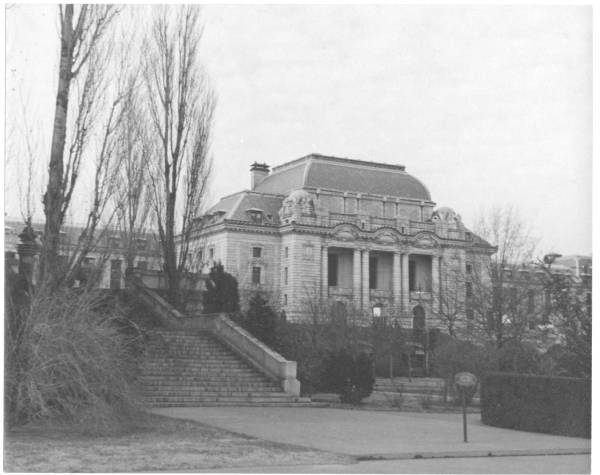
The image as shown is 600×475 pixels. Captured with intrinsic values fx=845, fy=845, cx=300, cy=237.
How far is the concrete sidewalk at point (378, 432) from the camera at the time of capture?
13.4 m

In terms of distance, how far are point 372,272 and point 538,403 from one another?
71726 millimetres

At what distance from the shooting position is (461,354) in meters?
24.0

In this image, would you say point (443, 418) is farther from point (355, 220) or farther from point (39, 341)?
point (355, 220)

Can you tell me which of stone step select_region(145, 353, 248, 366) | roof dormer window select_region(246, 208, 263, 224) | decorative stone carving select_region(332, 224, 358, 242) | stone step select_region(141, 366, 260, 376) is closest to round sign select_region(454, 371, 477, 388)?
stone step select_region(141, 366, 260, 376)

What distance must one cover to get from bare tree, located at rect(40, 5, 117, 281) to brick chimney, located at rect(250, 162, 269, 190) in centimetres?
7580

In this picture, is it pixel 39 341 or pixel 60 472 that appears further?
pixel 39 341

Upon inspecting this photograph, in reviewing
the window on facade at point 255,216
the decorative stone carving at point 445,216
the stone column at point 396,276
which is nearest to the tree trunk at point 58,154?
the window on facade at point 255,216

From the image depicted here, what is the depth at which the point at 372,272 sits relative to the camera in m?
88.9

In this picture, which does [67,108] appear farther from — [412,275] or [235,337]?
[412,275]

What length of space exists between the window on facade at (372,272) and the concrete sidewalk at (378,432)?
2662 inches

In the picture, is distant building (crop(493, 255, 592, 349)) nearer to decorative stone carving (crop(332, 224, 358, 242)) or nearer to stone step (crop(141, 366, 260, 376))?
stone step (crop(141, 366, 260, 376))

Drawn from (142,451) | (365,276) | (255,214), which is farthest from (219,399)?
(365,276)

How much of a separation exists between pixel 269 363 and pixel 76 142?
8.21 metres

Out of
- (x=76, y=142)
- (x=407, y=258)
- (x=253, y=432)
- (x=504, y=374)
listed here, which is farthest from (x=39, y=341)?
(x=407, y=258)
